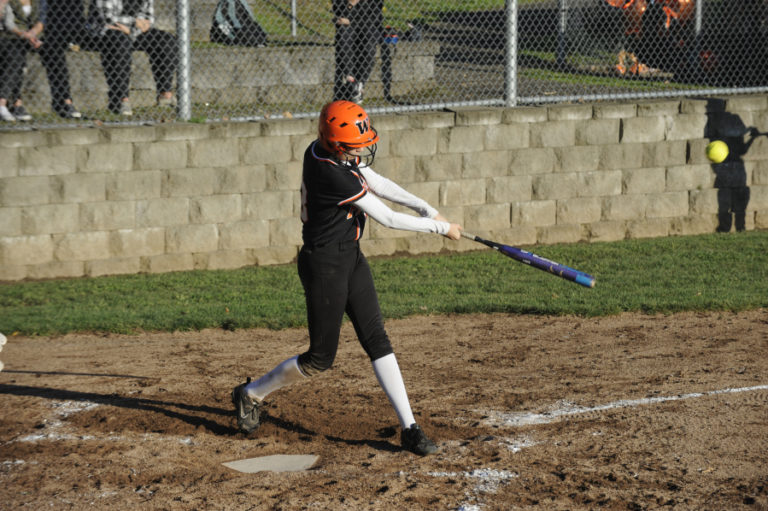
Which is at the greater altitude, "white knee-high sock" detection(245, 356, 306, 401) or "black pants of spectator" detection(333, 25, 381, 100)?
"black pants of spectator" detection(333, 25, 381, 100)

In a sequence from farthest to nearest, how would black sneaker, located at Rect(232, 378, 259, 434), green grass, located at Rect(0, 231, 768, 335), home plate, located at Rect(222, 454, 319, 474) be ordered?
1. green grass, located at Rect(0, 231, 768, 335)
2. black sneaker, located at Rect(232, 378, 259, 434)
3. home plate, located at Rect(222, 454, 319, 474)

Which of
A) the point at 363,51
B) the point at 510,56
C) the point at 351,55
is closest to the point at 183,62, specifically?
the point at 351,55

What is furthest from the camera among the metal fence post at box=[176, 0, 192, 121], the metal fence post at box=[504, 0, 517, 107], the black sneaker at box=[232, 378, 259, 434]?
the metal fence post at box=[504, 0, 517, 107]

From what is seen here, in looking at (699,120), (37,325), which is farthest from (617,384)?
(699,120)

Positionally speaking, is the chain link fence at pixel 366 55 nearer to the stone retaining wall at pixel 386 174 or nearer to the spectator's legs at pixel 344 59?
the spectator's legs at pixel 344 59

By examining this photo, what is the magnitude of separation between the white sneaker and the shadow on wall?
26.7ft

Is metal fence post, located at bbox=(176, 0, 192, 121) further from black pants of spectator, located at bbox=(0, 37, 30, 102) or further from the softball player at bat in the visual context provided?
the softball player at bat

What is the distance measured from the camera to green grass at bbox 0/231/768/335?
8.46 meters

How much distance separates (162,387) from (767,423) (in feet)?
Answer: 13.4

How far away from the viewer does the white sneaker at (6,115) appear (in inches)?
381

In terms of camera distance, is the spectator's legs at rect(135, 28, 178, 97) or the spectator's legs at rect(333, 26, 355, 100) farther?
the spectator's legs at rect(333, 26, 355, 100)

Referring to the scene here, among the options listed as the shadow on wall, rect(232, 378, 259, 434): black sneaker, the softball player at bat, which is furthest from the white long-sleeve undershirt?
the shadow on wall

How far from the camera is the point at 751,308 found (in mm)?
8531

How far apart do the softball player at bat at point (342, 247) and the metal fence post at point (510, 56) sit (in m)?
5.85
